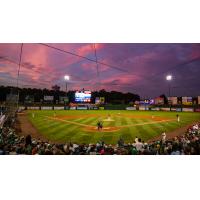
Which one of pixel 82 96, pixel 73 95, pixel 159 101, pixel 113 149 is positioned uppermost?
pixel 73 95

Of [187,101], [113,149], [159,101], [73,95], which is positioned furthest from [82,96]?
[113,149]

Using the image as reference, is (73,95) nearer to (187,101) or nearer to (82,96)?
(82,96)

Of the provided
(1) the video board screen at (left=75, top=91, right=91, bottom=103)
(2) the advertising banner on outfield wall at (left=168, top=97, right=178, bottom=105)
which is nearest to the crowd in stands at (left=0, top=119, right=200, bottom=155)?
(1) the video board screen at (left=75, top=91, right=91, bottom=103)

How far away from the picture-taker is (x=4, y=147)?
32.6ft

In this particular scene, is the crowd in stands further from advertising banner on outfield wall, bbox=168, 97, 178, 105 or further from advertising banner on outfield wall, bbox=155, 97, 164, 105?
advertising banner on outfield wall, bbox=155, 97, 164, 105

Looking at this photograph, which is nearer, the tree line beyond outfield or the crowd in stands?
the crowd in stands

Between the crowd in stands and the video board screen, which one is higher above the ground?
the video board screen

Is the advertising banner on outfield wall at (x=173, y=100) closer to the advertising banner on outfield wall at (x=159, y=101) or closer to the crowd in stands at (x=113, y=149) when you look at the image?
the advertising banner on outfield wall at (x=159, y=101)
